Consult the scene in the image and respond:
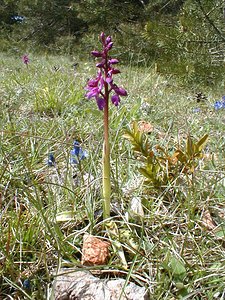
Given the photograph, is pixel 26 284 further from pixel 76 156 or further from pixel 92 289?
pixel 76 156

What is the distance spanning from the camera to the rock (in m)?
0.85

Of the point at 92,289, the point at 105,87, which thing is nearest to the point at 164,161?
the point at 105,87

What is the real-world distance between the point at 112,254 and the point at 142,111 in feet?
4.49

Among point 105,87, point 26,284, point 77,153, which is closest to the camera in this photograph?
point 26,284

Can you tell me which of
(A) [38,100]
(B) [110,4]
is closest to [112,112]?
(A) [38,100]

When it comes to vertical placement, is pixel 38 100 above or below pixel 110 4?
below

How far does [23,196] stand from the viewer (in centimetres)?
117

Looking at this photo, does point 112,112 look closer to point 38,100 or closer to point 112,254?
point 38,100

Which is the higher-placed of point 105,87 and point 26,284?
point 105,87

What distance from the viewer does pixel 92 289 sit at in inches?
34.2

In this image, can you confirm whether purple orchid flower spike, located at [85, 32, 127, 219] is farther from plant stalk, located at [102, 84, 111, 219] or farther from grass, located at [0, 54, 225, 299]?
grass, located at [0, 54, 225, 299]

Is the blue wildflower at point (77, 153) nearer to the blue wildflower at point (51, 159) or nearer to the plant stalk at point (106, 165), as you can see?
the blue wildflower at point (51, 159)

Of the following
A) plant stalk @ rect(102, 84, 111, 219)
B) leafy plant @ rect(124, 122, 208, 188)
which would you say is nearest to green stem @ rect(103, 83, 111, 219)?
plant stalk @ rect(102, 84, 111, 219)

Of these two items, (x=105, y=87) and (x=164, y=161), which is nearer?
(x=105, y=87)
